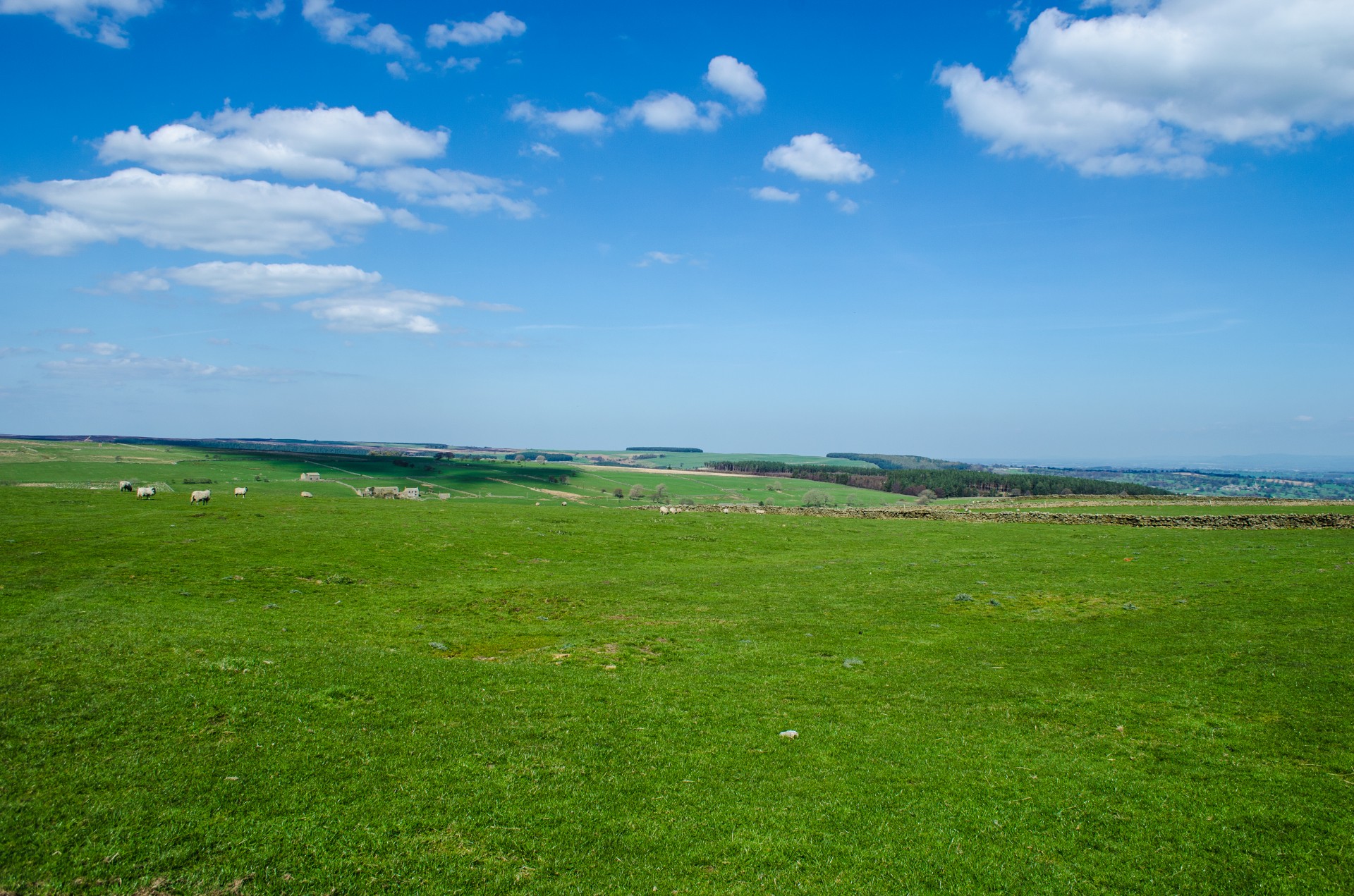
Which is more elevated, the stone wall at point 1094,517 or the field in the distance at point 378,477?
the stone wall at point 1094,517

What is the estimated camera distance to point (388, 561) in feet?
113

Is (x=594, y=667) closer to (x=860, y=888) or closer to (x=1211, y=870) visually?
(x=860, y=888)

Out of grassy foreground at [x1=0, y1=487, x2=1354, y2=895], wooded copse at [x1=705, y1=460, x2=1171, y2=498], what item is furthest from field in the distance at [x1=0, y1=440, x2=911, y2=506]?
grassy foreground at [x1=0, y1=487, x2=1354, y2=895]

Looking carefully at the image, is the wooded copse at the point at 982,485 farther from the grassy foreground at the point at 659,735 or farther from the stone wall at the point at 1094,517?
the grassy foreground at the point at 659,735

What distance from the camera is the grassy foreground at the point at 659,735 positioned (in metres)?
9.23

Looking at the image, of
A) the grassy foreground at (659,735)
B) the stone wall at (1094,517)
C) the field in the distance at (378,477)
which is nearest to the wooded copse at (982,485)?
the field in the distance at (378,477)

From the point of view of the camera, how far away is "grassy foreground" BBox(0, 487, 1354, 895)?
364 inches

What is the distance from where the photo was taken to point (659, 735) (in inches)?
547

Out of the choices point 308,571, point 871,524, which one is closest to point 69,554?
point 308,571

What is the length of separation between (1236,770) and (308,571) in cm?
3409

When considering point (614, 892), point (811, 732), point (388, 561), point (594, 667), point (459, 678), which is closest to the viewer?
point (614, 892)

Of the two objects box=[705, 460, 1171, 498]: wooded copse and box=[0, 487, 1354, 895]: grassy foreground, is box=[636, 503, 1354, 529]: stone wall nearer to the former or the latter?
box=[0, 487, 1354, 895]: grassy foreground

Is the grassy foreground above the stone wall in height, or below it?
below

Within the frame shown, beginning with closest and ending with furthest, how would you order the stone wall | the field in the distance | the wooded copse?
the stone wall < the field in the distance < the wooded copse
